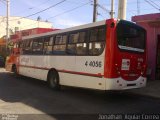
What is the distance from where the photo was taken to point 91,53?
12.0 m

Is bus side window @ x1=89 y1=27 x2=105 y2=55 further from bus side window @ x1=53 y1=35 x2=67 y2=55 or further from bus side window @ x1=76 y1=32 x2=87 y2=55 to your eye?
bus side window @ x1=53 y1=35 x2=67 y2=55

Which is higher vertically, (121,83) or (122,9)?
(122,9)

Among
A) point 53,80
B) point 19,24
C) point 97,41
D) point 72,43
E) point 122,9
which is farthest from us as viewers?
point 19,24

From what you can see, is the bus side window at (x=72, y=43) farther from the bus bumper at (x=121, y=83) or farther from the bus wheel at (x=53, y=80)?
the bus bumper at (x=121, y=83)

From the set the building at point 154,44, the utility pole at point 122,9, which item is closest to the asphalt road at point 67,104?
the utility pole at point 122,9

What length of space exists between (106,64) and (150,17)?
28.7 feet

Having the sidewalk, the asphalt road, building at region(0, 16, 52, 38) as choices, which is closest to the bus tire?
the asphalt road

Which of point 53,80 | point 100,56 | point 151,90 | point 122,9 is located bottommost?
point 151,90

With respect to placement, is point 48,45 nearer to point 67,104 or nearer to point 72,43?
point 72,43

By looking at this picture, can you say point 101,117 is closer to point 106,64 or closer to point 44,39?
point 106,64

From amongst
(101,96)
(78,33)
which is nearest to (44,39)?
(78,33)

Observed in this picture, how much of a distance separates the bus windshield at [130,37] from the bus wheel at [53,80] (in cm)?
428

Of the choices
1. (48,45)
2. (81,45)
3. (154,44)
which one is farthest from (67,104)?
(154,44)

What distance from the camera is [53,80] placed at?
15.2 m
